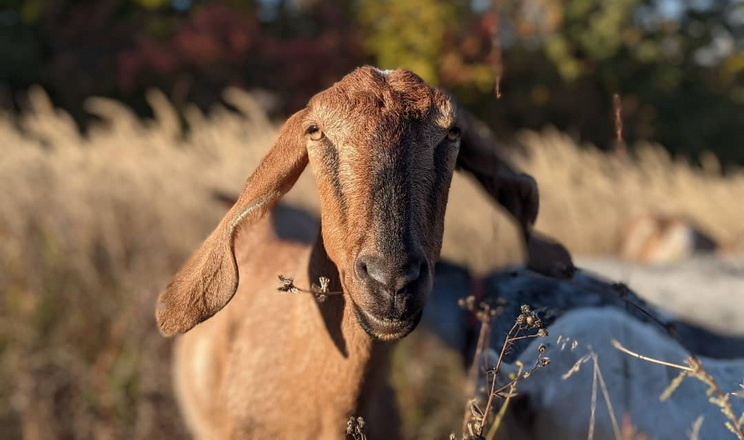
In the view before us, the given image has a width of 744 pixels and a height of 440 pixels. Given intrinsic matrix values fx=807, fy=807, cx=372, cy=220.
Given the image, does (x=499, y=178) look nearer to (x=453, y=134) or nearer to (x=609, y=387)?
(x=453, y=134)

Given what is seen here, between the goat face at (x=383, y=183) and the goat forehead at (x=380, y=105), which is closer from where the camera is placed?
the goat face at (x=383, y=183)

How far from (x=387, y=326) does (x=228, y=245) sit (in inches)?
22.2

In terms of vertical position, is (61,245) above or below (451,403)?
above

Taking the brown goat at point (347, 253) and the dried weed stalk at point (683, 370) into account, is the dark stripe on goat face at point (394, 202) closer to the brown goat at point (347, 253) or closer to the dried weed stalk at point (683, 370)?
the brown goat at point (347, 253)

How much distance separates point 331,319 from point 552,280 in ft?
2.89

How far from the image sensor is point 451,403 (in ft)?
17.9

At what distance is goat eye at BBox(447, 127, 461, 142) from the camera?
2.36 m

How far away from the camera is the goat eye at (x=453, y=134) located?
236 centimetres

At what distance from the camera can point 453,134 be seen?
2373 millimetres

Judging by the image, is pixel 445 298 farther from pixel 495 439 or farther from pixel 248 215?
pixel 248 215

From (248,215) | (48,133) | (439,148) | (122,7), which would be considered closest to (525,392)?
(439,148)

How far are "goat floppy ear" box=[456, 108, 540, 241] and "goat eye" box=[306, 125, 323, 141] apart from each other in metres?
0.53

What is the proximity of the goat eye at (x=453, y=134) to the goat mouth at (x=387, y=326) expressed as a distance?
551 millimetres

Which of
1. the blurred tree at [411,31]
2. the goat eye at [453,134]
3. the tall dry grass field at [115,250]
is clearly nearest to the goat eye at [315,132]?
the goat eye at [453,134]
